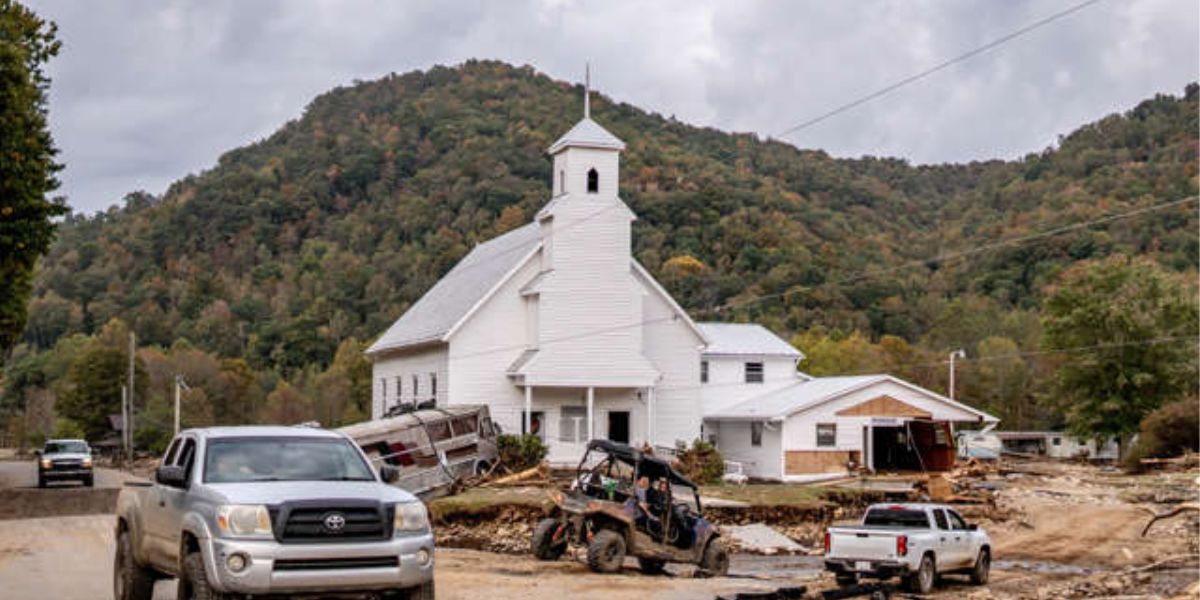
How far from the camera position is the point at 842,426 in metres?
51.9

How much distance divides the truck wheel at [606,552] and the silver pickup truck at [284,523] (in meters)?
8.98

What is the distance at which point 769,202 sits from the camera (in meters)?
96.2

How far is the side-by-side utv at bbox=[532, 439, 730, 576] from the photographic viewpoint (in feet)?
79.0

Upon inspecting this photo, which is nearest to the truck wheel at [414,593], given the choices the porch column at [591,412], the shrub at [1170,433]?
the porch column at [591,412]

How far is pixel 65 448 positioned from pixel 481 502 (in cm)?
2508

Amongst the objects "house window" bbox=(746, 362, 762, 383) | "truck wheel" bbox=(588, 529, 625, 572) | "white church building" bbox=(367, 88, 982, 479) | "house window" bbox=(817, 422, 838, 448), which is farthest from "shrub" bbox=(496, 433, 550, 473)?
"truck wheel" bbox=(588, 529, 625, 572)

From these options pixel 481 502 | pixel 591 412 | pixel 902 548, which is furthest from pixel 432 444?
pixel 902 548

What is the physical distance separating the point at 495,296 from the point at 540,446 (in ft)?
20.2

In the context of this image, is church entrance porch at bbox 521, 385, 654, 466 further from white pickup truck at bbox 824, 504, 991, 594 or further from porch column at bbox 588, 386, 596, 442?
white pickup truck at bbox 824, 504, 991, 594

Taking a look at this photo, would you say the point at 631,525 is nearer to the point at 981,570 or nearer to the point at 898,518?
the point at 898,518

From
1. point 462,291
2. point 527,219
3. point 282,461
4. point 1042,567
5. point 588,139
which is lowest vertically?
point 1042,567

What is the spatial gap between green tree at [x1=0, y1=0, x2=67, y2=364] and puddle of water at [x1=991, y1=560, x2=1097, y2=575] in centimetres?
2530

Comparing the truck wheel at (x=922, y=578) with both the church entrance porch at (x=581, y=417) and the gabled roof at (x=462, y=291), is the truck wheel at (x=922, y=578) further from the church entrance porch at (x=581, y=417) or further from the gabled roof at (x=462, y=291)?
Result: the gabled roof at (x=462, y=291)

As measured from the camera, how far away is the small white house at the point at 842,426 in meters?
51.5
